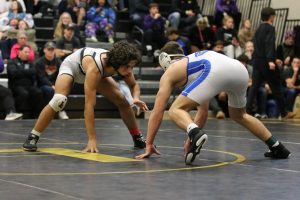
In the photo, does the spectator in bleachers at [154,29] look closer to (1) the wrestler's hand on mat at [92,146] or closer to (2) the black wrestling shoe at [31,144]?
(2) the black wrestling shoe at [31,144]

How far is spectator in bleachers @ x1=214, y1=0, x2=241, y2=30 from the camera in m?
17.3

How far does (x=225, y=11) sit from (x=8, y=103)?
6.88 m

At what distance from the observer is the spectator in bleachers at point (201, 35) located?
16.1 m

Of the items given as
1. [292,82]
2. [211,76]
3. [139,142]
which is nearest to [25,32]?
[292,82]

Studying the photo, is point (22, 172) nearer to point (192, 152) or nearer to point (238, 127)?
point (192, 152)

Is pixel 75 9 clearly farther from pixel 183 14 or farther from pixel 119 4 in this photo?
pixel 183 14

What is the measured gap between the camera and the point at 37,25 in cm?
1577

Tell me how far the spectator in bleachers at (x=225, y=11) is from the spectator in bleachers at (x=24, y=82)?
19.5ft

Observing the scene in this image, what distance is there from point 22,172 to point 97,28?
35.3 ft

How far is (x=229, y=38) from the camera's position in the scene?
52.0 ft

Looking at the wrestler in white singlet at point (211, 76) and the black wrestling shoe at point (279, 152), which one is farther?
the black wrestling shoe at point (279, 152)

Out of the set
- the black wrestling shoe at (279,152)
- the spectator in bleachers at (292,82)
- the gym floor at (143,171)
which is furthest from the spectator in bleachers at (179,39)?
the black wrestling shoe at (279,152)

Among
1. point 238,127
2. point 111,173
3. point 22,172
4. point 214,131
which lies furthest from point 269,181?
point 238,127

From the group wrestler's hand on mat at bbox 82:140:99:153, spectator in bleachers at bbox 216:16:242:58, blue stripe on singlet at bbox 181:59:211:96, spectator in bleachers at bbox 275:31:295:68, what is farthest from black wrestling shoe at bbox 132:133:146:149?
spectator in bleachers at bbox 275:31:295:68
